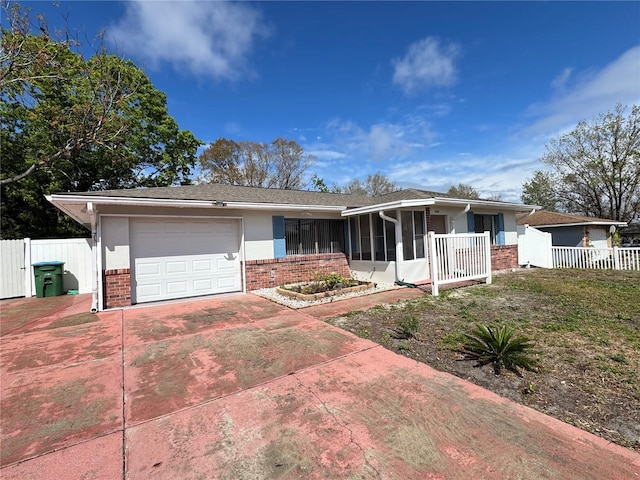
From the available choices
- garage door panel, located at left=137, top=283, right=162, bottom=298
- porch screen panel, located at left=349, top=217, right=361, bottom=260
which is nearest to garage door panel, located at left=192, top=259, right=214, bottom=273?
garage door panel, located at left=137, top=283, right=162, bottom=298

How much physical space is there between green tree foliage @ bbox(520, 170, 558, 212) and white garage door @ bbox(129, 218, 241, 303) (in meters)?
31.5

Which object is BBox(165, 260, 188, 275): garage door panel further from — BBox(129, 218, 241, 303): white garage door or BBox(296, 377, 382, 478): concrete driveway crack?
BBox(296, 377, 382, 478): concrete driveway crack

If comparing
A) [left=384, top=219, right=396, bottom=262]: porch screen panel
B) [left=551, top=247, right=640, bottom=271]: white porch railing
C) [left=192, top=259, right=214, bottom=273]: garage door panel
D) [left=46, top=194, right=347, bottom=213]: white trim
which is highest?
[left=46, top=194, right=347, bottom=213]: white trim

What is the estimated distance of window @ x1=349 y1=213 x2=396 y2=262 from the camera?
9164 mm

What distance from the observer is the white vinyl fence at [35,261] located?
9.14 m

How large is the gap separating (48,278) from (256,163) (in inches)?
717

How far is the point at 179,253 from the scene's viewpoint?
780 centimetres

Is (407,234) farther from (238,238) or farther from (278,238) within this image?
(238,238)

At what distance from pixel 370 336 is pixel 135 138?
60.0 feet

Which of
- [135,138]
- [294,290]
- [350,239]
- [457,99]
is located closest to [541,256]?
[457,99]

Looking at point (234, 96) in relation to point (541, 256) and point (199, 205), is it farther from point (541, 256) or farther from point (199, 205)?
point (541, 256)

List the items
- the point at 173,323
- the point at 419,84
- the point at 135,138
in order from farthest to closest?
the point at 135,138 → the point at 419,84 → the point at 173,323

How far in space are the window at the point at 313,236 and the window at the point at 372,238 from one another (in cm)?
51

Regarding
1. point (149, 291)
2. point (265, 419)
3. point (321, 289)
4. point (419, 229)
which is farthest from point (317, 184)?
point (265, 419)
